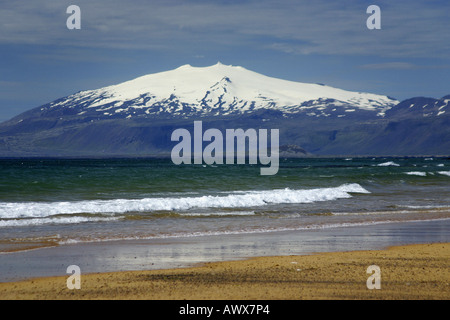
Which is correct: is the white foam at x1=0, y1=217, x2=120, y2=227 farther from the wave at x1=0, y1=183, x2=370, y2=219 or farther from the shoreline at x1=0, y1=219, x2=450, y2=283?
the shoreline at x1=0, y1=219, x2=450, y2=283

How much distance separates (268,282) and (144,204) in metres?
20.0

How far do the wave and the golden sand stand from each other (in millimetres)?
15401

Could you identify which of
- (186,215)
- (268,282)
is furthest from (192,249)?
(186,215)

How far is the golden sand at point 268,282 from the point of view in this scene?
11492mm

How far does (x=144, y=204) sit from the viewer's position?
105ft

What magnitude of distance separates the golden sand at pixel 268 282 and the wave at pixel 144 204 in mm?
15401

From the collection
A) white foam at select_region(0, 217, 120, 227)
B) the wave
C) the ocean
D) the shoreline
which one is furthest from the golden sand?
the wave

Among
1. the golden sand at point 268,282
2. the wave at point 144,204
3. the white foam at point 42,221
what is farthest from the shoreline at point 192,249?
the wave at point 144,204

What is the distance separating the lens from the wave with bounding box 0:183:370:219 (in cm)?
2871

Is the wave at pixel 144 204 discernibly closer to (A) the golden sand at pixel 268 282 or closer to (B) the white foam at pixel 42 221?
(B) the white foam at pixel 42 221

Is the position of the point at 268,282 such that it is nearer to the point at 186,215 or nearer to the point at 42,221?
the point at 42,221

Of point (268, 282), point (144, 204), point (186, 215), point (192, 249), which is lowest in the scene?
point (268, 282)
